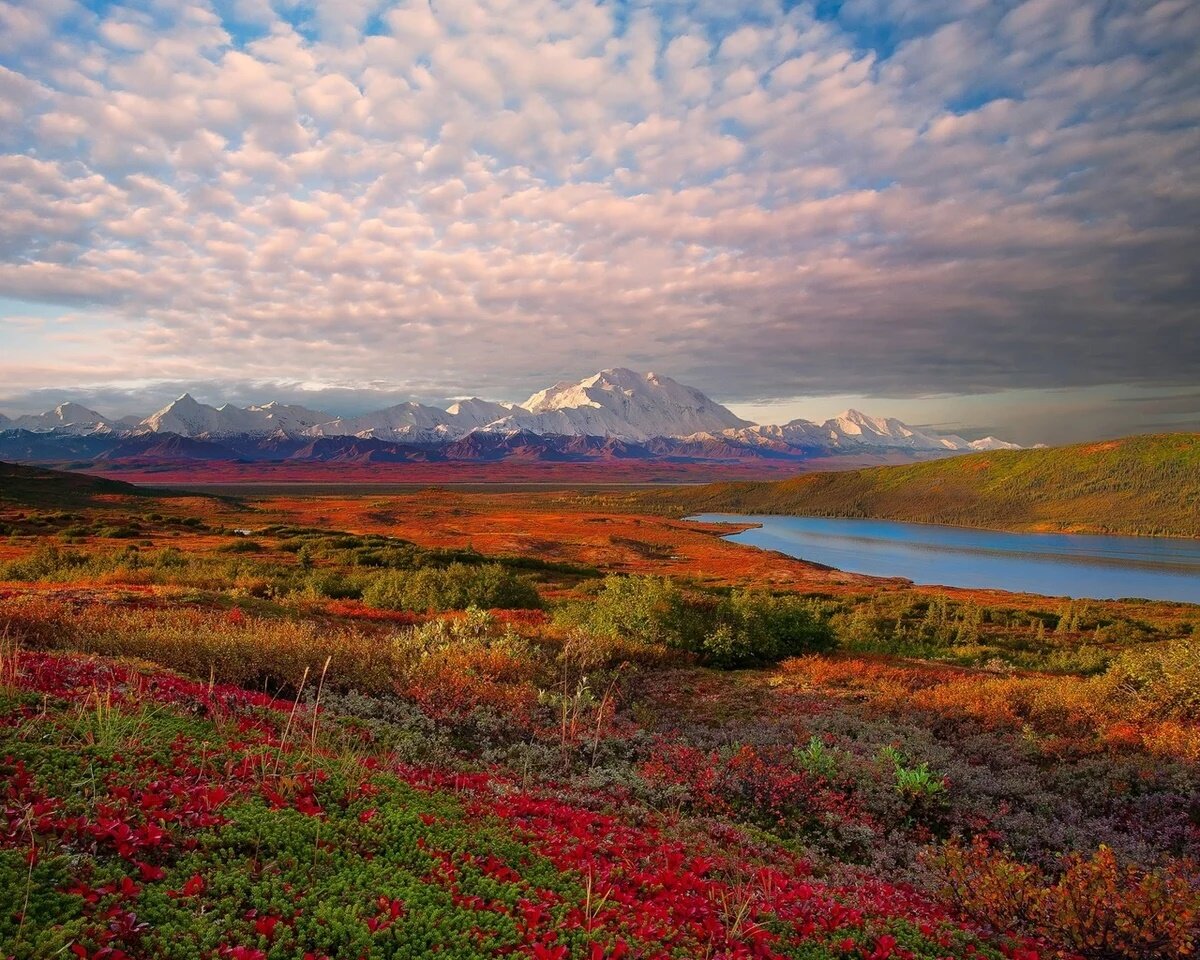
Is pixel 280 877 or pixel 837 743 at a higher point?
pixel 280 877

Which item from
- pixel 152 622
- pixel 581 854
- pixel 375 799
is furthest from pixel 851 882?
pixel 152 622

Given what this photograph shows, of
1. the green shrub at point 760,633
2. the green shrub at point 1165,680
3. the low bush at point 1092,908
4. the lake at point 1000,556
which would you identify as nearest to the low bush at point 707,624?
the green shrub at point 760,633

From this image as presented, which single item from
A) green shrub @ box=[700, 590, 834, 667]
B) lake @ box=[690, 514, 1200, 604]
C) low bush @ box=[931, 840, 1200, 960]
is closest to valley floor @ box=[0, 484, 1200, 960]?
low bush @ box=[931, 840, 1200, 960]

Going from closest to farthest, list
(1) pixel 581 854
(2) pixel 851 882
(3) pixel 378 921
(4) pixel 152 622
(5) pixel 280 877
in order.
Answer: (3) pixel 378 921
(5) pixel 280 877
(1) pixel 581 854
(2) pixel 851 882
(4) pixel 152 622

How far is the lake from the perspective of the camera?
8588 cm

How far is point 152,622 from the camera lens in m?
12.9

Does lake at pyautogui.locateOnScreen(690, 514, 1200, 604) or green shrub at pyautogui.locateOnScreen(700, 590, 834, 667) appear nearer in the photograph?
green shrub at pyautogui.locateOnScreen(700, 590, 834, 667)

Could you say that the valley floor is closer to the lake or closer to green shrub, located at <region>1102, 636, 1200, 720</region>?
green shrub, located at <region>1102, 636, 1200, 720</region>

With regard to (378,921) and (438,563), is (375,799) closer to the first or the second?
(378,921)

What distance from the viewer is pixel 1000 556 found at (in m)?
116

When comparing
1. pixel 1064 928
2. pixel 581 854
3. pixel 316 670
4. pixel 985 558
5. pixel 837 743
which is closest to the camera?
pixel 1064 928

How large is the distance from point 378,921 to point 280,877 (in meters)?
0.78

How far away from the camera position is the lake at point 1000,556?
85.9 metres

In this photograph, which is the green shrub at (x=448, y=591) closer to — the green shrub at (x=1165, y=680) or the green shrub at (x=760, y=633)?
the green shrub at (x=760, y=633)
